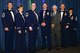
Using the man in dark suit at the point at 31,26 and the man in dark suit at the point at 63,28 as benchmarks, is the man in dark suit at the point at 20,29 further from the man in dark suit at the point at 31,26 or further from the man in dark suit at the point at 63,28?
the man in dark suit at the point at 63,28

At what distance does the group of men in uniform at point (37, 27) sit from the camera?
22.5ft

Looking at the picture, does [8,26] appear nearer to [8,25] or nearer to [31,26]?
[8,25]

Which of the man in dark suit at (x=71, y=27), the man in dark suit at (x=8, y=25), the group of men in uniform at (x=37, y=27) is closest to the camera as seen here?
the group of men in uniform at (x=37, y=27)

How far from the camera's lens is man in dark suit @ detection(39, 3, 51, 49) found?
25.9 ft

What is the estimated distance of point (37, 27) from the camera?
745 centimetres

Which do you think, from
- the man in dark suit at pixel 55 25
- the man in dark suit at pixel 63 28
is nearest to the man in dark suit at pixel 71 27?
the man in dark suit at pixel 63 28

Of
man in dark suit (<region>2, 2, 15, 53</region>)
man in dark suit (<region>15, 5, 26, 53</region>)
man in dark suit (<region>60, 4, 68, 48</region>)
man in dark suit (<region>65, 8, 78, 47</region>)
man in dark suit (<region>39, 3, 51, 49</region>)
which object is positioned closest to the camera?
man in dark suit (<region>15, 5, 26, 53</region>)

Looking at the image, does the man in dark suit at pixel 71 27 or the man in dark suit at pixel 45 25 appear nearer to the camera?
the man in dark suit at pixel 45 25

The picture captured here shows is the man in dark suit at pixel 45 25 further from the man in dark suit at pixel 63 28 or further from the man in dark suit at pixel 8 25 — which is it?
the man in dark suit at pixel 8 25

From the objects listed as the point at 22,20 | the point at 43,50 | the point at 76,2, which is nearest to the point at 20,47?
the point at 22,20

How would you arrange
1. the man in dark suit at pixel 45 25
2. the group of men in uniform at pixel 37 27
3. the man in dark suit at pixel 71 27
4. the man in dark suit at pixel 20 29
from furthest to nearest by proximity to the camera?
the man in dark suit at pixel 71 27
the man in dark suit at pixel 45 25
the group of men in uniform at pixel 37 27
the man in dark suit at pixel 20 29

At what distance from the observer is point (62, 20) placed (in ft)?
26.8

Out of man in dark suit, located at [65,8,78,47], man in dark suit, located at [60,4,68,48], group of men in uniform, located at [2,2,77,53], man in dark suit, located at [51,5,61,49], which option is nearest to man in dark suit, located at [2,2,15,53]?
group of men in uniform, located at [2,2,77,53]

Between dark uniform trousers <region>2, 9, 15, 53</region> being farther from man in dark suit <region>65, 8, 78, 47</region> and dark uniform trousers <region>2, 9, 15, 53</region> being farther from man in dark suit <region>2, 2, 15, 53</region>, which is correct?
man in dark suit <region>65, 8, 78, 47</region>
